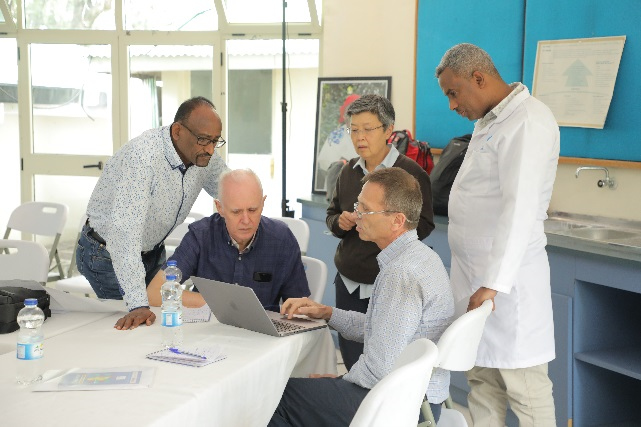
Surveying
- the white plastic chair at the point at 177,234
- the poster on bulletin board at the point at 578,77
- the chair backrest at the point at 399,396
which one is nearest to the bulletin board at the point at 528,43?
the poster on bulletin board at the point at 578,77

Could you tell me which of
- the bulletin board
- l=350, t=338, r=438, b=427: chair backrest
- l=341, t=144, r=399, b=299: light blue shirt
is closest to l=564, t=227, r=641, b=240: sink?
the bulletin board

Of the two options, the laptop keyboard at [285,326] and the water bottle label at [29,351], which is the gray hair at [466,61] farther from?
the water bottle label at [29,351]

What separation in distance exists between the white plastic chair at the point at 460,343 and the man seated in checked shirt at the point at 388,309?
96 mm

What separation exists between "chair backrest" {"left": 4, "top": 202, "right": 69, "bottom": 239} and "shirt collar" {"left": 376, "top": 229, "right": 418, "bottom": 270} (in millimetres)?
3125

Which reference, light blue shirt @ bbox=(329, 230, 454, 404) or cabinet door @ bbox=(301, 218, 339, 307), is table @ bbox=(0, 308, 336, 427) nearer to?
light blue shirt @ bbox=(329, 230, 454, 404)

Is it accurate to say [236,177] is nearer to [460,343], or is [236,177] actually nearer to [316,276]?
[316,276]

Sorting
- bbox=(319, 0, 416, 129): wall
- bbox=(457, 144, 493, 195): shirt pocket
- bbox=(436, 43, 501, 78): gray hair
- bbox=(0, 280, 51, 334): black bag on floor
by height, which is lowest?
bbox=(0, 280, 51, 334): black bag on floor

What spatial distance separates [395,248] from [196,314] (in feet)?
2.60

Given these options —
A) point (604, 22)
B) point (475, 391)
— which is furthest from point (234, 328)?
point (604, 22)

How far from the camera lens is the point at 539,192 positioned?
2496mm

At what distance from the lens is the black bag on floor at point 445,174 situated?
13.5 feet

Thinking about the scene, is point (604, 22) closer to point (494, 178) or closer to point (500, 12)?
point (500, 12)

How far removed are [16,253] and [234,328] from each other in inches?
52.1

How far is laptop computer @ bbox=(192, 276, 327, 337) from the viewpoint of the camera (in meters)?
2.32
